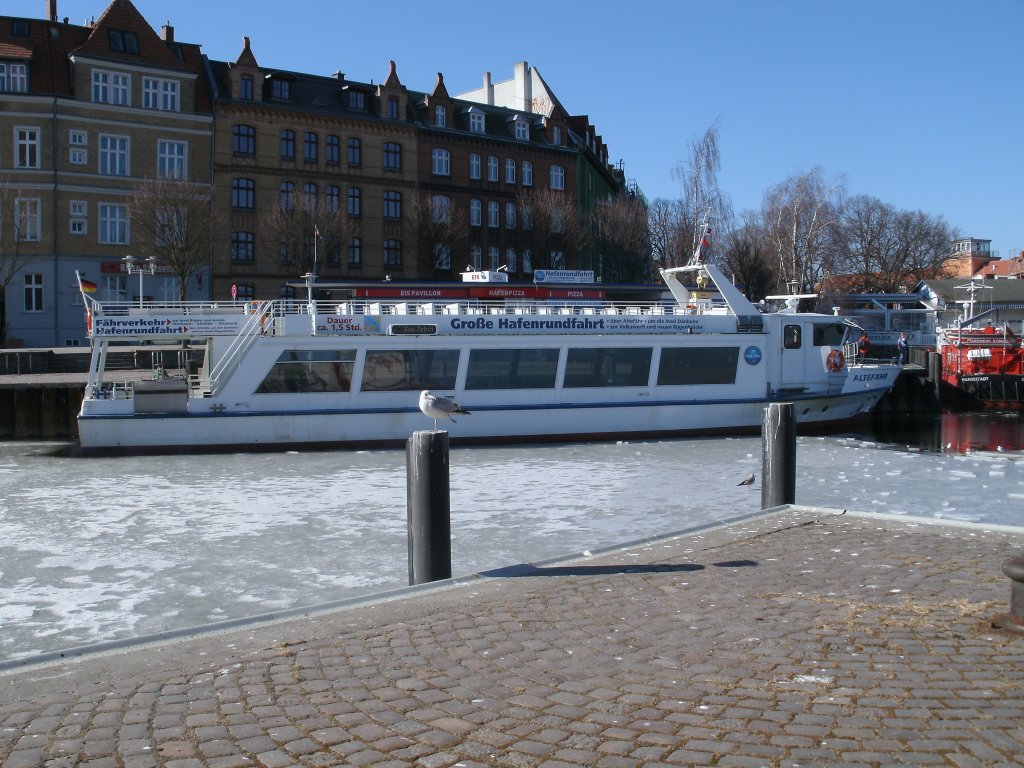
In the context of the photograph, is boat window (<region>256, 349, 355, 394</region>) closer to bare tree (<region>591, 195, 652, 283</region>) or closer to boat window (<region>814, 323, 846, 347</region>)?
boat window (<region>814, 323, 846, 347</region>)

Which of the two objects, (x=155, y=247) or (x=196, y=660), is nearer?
(x=196, y=660)

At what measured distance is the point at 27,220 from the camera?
3853cm

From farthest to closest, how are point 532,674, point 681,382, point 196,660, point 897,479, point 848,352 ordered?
point 848,352 → point 681,382 → point 897,479 → point 196,660 → point 532,674

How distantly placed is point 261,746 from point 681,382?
741 inches

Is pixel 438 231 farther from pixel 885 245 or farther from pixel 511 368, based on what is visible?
pixel 885 245

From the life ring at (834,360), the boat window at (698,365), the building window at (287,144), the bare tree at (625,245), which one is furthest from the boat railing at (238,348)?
the bare tree at (625,245)

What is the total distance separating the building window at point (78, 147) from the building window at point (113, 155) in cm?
59

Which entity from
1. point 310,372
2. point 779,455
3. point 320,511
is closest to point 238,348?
point 310,372

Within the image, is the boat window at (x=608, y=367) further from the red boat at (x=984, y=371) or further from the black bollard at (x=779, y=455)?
the red boat at (x=984, y=371)

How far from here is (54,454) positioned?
791 inches

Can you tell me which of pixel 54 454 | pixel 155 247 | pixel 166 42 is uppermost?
pixel 166 42

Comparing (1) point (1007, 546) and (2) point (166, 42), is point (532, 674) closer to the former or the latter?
(1) point (1007, 546)

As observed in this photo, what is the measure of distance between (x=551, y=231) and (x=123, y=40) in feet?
68.6

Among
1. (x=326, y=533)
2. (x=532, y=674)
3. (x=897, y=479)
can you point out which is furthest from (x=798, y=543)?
(x=897, y=479)
